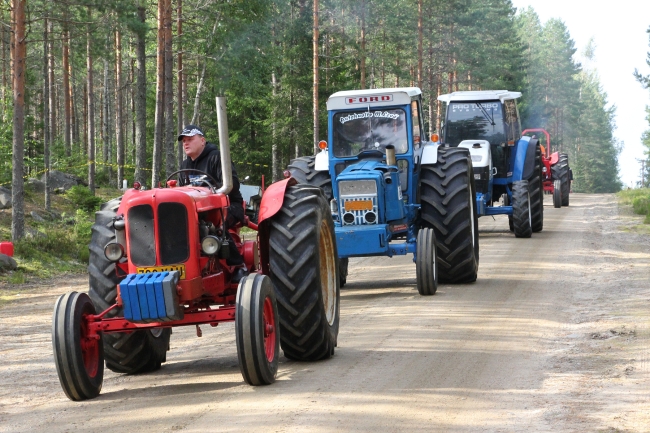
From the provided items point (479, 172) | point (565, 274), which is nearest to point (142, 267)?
point (565, 274)

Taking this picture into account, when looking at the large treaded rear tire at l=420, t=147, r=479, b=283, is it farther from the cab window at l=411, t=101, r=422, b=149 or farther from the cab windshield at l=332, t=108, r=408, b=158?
the cab windshield at l=332, t=108, r=408, b=158

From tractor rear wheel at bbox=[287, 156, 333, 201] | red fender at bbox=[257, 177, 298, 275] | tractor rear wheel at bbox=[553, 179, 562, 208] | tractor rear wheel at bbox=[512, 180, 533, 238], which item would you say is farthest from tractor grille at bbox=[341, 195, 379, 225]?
tractor rear wheel at bbox=[553, 179, 562, 208]

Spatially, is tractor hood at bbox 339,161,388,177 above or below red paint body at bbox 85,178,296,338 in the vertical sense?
above

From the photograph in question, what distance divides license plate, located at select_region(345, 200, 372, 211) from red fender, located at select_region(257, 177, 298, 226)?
14.0 ft

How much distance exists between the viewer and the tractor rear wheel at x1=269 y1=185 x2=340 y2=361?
25.3 ft

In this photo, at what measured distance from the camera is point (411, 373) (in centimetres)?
755

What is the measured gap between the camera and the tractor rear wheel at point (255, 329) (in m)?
6.77

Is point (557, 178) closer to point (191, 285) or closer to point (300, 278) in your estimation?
point (300, 278)

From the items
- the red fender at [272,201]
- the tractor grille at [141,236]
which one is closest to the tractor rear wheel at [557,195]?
the red fender at [272,201]

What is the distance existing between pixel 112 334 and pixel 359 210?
5.57 meters

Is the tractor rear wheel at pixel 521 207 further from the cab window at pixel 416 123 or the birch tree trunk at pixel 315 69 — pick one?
the birch tree trunk at pixel 315 69

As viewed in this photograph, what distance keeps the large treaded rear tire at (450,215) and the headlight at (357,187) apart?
1.20 meters

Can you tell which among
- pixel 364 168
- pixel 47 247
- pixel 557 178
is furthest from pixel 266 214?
pixel 557 178

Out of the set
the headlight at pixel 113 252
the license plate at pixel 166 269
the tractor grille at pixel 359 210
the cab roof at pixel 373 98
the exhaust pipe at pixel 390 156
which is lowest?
the license plate at pixel 166 269
